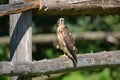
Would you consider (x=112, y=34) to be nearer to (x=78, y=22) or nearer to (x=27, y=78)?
(x=78, y=22)

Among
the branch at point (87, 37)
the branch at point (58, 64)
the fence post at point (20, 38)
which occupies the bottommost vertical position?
the branch at point (87, 37)

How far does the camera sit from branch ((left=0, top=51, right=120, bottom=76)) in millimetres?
3986

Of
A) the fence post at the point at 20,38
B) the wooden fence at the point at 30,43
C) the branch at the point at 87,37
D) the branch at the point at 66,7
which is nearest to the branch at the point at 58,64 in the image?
the wooden fence at the point at 30,43

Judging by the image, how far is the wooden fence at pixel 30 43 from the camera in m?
4.06

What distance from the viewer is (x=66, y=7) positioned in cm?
447

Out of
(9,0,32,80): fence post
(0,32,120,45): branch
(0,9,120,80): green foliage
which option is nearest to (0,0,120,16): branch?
(9,0,32,80): fence post

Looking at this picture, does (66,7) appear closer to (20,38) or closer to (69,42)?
(69,42)

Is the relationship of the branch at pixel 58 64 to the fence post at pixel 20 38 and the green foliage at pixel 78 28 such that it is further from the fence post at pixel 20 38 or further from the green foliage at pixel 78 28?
the green foliage at pixel 78 28

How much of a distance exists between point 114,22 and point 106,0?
12.2 ft

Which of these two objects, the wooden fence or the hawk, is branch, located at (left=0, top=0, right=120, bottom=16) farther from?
the hawk

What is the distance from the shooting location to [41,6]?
4.23 meters

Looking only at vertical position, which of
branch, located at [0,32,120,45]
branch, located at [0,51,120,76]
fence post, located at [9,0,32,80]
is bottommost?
branch, located at [0,32,120,45]

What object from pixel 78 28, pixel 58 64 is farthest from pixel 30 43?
pixel 78 28

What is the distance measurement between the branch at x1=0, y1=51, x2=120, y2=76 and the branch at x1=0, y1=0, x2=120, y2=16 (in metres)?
0.37
